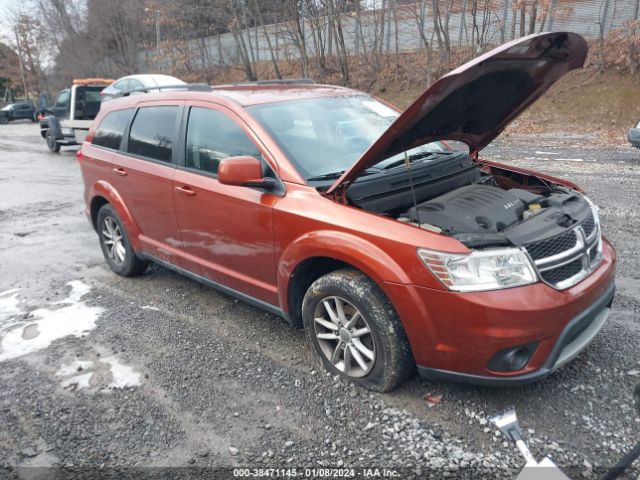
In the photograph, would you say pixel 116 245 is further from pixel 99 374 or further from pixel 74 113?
pixel 74 113

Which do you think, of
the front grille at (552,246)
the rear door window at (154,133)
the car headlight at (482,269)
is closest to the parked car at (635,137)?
the front grille at (552,246)

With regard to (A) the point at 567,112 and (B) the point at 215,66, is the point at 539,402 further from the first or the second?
(B) the point at 215,66

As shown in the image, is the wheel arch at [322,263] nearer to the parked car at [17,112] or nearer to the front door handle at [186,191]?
the front door handle at [186,191]

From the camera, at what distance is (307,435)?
2830 mm

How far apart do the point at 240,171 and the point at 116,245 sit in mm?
2665

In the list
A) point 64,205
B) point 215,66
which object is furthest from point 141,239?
point 215,66

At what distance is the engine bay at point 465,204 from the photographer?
2.94 meters

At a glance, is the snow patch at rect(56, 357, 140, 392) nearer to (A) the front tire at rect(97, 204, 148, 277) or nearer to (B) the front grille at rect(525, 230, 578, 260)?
(A) the front tire at rect(97, 204, 148, 277)

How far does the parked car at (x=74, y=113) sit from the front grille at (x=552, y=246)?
1472 cm

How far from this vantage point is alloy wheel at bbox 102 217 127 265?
526 centimetres

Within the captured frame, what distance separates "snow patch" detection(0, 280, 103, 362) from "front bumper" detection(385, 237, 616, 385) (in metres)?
2.77

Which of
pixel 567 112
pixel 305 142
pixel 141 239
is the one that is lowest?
pixel 567 112

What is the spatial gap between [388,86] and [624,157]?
14.8 metres

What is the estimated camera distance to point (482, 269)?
2668 mm
